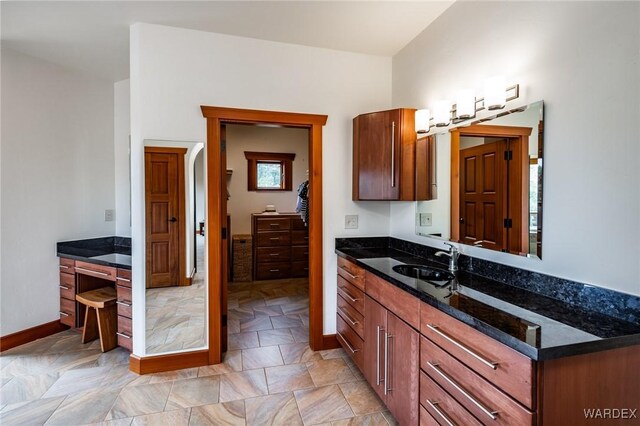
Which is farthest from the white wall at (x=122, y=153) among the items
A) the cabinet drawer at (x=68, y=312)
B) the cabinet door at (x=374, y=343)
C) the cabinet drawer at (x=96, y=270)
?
the cabinet door at (x=374, y=343)

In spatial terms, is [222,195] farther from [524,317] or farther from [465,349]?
[524,317]

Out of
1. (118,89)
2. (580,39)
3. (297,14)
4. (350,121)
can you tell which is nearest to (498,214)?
(580,39)

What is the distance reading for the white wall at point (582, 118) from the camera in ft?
4.12

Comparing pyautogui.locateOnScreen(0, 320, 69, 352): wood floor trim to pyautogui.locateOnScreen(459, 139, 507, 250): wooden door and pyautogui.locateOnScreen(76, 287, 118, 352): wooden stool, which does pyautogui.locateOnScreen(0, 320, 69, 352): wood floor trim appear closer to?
pyautogui.locateOnScreen(76, 287, 118, 352): wooden stool

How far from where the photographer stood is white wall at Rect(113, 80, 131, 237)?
359 centimetres

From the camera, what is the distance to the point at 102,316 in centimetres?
279

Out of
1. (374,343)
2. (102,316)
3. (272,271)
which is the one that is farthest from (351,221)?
(272,271)

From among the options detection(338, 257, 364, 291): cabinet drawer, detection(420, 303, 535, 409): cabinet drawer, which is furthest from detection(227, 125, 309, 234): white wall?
detection(420, 303, 535, 409): cabinet drawer

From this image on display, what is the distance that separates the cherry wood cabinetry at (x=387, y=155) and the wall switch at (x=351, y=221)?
260mm

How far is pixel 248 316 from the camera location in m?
3.70

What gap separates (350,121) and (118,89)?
8.81ft

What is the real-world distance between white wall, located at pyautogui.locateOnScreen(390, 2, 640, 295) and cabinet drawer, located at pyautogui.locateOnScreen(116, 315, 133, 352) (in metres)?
2.79

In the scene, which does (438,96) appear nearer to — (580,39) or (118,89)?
(580,39)

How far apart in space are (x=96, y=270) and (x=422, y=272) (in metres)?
2.82
